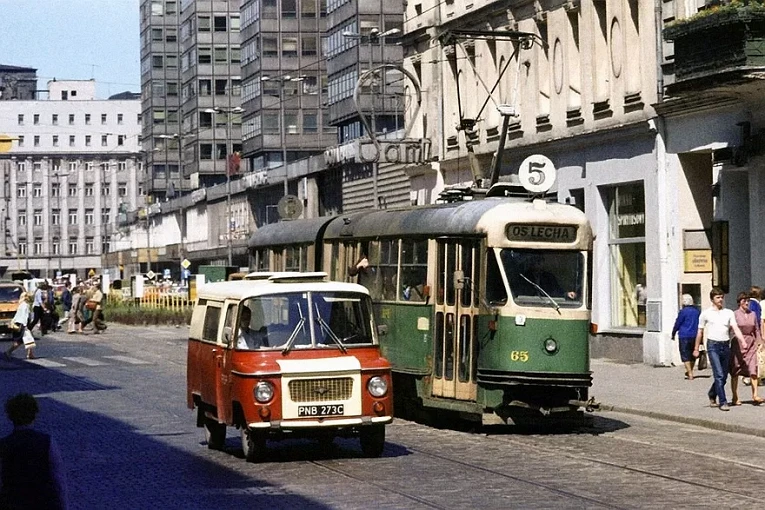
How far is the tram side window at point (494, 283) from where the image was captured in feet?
72.7

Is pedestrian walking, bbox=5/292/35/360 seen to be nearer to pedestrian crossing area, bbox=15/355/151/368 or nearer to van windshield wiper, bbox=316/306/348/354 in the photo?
pedestrian crossing area, bbox=15/355/151/368

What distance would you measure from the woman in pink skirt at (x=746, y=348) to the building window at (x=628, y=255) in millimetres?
11657

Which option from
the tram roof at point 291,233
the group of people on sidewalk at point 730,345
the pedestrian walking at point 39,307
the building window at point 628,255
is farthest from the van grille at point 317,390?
the pedestrian walking at point 39,307

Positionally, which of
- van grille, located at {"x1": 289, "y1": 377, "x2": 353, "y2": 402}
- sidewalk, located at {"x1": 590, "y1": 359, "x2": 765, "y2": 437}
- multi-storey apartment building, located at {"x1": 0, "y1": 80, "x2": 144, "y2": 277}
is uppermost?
multi-storey apartment building, located at {"x1": 0, "y1": 80, "x2": 144, "y2": 277}

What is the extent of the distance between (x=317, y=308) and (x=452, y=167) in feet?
95.9

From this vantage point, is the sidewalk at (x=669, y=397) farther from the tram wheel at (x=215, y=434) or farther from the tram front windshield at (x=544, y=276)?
the tram wheel at (x=215, y=434)

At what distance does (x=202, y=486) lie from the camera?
1647 centimetres

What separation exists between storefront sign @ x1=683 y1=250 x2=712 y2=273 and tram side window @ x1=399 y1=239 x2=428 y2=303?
1218 cm

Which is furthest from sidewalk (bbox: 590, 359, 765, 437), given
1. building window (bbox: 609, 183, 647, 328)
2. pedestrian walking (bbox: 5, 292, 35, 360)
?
pedestrian walking (bbox: 5, 292, 35, 360)

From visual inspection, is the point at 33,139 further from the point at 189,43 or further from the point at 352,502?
the point at 352,502

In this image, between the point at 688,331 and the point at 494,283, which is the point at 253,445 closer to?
the point at 494,283

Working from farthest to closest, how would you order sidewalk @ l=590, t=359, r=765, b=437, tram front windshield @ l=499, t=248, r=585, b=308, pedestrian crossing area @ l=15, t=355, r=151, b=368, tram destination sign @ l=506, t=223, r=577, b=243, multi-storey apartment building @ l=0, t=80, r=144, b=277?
multi-storey apartment building @ l=0, t=80, r=144, b=277 → pedestrian crossing area @ l=15, t=355, r=151, b=368 → sidewalk @ l=590, t=359, r=765, b=437 → tram destination sign @ l=506, t=223, r=577, b=243 → tram front windshield @ l=499, t=248, r=585, b=308

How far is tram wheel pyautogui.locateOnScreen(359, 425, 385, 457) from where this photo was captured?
736 inches

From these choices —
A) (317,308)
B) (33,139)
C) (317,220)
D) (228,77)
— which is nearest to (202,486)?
(317,308)
